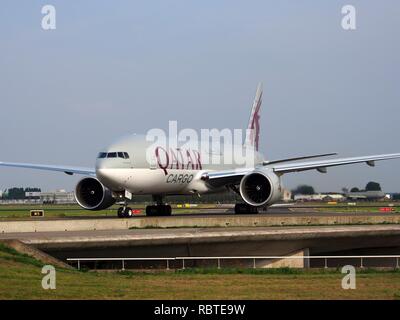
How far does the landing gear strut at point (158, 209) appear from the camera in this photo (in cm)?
4675

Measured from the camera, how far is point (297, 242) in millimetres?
28062

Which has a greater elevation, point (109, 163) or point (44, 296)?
point (109, 163)

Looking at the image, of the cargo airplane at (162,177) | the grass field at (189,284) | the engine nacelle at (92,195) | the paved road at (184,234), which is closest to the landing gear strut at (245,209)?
the cargo airplane at (162,177)

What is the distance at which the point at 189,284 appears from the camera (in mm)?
18656

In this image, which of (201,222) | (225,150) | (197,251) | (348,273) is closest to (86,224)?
(201,222)

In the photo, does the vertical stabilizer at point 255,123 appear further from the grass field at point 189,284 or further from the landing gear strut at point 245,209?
the grass field at point 189,284

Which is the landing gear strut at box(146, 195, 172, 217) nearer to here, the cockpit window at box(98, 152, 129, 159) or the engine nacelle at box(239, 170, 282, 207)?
the engine nacelle at box(239, 170, 282, 207)

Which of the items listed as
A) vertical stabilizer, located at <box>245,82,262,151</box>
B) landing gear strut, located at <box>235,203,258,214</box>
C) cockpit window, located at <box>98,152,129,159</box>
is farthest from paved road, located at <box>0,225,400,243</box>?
vertical stabilizer, located at <box>245,82,262,151</box>

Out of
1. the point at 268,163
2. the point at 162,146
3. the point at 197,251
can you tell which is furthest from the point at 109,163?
the point at 268,163

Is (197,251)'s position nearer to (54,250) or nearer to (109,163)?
(54,250)

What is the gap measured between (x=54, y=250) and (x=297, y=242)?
27.1 ft

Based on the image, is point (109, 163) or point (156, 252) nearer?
point (156, 252)

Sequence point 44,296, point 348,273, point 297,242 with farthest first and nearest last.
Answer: point 297,242 → point 348,273 → point 44,296
